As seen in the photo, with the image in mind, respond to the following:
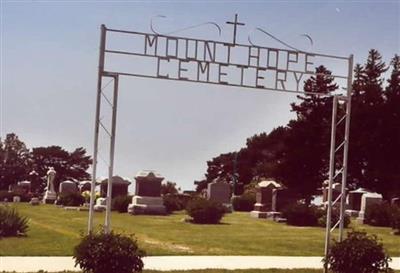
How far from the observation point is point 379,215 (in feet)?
95.5

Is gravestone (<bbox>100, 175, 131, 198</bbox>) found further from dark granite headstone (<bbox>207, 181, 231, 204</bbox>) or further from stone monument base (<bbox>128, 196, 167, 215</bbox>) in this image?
stone monument base (<bbox>128, 196, 167, 215</bbox>)

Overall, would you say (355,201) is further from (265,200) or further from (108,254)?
(108,254)

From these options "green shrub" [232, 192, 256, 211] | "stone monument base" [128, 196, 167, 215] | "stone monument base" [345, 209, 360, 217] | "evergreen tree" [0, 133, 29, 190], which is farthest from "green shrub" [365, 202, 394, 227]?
"evergreen tree" [0, 133, 29, 190]

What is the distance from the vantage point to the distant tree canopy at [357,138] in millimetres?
44381

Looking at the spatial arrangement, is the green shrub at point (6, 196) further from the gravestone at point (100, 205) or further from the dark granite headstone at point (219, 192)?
the dark granite headstone at point (219, 192)

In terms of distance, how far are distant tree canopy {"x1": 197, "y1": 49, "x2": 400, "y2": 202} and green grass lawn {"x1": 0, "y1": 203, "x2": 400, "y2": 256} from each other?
62.3ft

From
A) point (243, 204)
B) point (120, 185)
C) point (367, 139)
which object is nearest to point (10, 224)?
point (120, 185)

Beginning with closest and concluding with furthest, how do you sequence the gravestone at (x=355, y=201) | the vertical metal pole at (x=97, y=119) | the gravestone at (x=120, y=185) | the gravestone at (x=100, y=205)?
the vertical metal pole at (x=97, y=119) < the gravestone at (x=100, y=205) < the gravestone at (x=355, y=201) < the gravestone at (x=120, y=185)

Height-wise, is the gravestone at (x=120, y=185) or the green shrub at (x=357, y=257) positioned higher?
the gravestone at (x=120, y=185)

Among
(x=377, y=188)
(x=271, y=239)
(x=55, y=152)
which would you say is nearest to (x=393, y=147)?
(x=377, y=188)

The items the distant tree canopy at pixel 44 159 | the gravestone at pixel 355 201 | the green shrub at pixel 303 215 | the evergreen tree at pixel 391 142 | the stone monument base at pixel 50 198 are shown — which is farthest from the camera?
the distant tree canopy at pixel 44 159

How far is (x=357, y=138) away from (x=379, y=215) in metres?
16.7

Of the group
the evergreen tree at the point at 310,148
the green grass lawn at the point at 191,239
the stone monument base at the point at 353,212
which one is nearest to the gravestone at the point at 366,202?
the stone monument base at the point at 353,212

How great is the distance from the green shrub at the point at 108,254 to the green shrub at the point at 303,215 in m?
18.0
